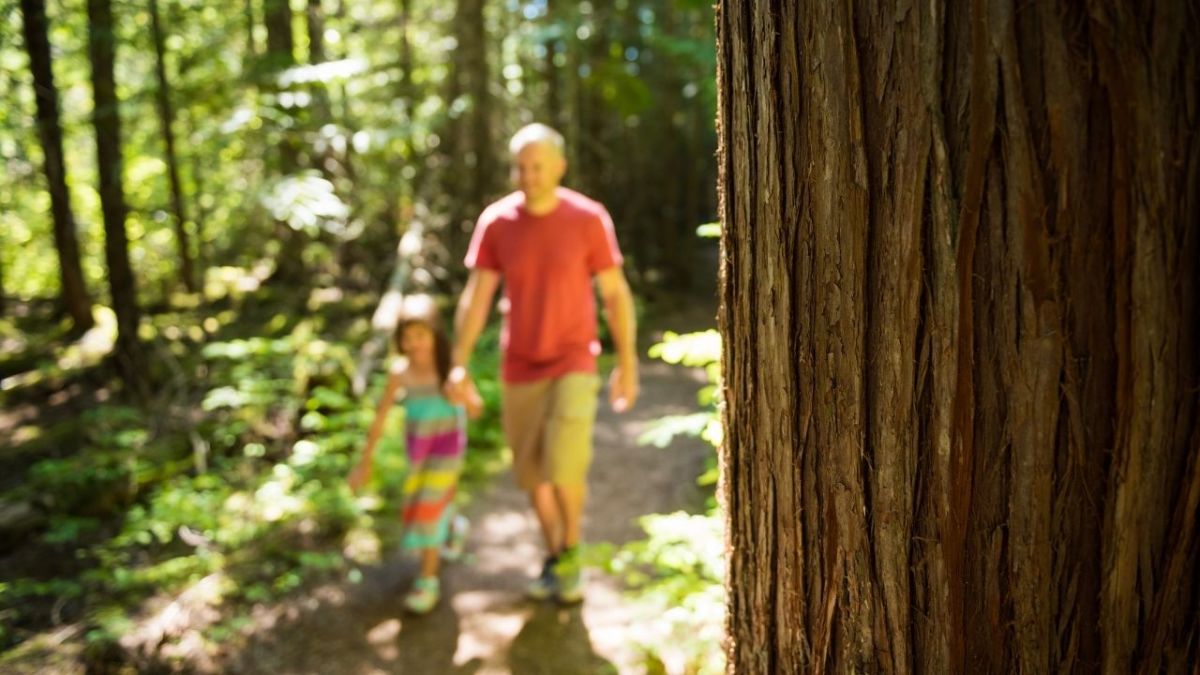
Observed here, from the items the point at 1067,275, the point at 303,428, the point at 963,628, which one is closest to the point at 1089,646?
the point at 963,628

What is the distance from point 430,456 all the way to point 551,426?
0.84 m

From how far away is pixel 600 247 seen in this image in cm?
426

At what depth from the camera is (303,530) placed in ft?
18.5

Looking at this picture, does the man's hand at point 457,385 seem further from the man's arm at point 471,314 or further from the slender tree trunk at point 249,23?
the slender tree trunk at point 249,23

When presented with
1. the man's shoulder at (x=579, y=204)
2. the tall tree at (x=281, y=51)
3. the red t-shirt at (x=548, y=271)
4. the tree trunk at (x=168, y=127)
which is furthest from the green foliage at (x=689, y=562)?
the tree trunk at (x=168, y=127)

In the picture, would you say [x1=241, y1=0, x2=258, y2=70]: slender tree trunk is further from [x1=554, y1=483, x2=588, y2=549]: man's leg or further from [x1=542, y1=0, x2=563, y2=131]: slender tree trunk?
[x1=554, y1=483, x2=588, y2=549]: man's leg

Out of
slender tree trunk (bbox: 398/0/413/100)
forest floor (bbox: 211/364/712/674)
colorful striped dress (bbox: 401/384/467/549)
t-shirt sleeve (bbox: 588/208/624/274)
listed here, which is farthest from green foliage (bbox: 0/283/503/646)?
slender tree trunk (bbox: 398/0/413/100)

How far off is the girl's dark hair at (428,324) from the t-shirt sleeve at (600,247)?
3.24ft

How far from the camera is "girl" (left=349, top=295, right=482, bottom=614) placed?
4.59 meters

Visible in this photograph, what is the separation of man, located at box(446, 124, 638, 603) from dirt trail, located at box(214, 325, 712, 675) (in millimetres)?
373

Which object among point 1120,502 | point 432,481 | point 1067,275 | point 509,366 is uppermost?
point 1067,275

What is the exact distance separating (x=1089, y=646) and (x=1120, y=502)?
10.2 inches

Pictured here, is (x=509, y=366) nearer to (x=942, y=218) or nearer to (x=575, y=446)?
(x=575, y=446)

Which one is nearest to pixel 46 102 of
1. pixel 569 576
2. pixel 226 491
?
pixel 226 491
